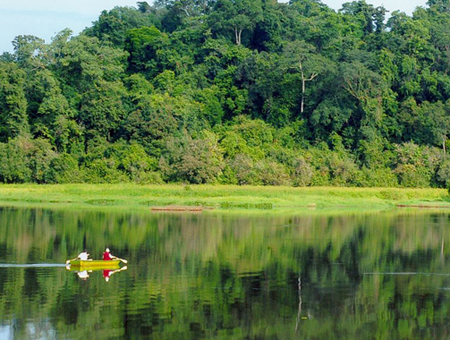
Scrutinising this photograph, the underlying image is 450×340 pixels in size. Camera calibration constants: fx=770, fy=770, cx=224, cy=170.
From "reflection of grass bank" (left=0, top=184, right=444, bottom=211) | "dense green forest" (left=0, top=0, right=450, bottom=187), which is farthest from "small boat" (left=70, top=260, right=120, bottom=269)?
"dense green forest" (left=0, top=0, right=450, bottom=187)

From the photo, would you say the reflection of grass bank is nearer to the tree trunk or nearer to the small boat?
the small boat

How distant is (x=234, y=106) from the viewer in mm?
72875

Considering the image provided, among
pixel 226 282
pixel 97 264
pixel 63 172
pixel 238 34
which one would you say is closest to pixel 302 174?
pixel 63 172

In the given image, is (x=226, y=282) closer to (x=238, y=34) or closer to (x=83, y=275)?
Answer: (x=83, y=275)

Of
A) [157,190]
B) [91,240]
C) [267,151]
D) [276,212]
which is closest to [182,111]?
[267,151]

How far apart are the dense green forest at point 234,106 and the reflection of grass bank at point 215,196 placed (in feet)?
12.7

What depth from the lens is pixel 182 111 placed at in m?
66.9

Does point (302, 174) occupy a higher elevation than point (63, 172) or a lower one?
higher

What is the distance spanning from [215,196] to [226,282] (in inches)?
1245

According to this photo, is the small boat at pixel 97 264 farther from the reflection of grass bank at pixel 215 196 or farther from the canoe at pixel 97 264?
the reflection of grass bank at pixel 215 196

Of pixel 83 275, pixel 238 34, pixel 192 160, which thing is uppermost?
pixel 238 34

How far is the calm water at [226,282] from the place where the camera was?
1841 centimetres

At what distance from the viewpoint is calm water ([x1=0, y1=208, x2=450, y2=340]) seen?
18.4 meters

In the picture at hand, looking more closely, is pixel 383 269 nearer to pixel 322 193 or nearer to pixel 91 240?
pixel 91 240
